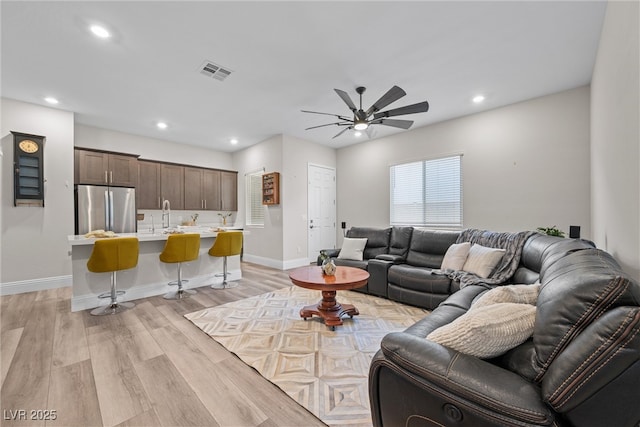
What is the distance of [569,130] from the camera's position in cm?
374

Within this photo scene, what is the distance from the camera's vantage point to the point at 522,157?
13.5 feet

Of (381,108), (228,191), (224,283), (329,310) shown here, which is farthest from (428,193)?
(228,191)

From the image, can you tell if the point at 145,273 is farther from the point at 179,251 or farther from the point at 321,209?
the point at 321,209

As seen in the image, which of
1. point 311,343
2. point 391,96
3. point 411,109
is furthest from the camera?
point 411,109

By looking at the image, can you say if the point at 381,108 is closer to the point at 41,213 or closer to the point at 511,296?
the point at 511,296

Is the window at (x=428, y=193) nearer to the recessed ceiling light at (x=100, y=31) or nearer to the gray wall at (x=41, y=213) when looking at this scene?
the recessed ceiling light at (x=100, y=31)

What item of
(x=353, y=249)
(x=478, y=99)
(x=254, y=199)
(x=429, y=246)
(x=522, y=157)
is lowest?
(x=353, y=249)

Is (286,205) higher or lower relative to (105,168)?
lower

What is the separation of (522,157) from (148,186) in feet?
23.5

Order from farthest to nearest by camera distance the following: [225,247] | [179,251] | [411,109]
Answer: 1. [225,247]
2. [179,251]
3. [411,109]

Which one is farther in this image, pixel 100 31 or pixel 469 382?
pixel 100 31

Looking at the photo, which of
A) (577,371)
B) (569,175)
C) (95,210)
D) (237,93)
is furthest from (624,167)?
(95,210)

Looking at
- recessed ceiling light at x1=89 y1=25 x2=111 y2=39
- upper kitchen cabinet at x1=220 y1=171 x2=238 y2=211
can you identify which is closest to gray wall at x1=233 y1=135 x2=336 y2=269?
upper kitchen cabinet at x1=220 y1=171 x2=238 y2=211

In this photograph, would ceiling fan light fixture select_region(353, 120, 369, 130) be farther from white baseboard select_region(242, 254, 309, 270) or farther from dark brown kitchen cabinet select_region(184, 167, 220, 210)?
dark brown kitchen cabinet select_region(184, 167, 220, 210)
